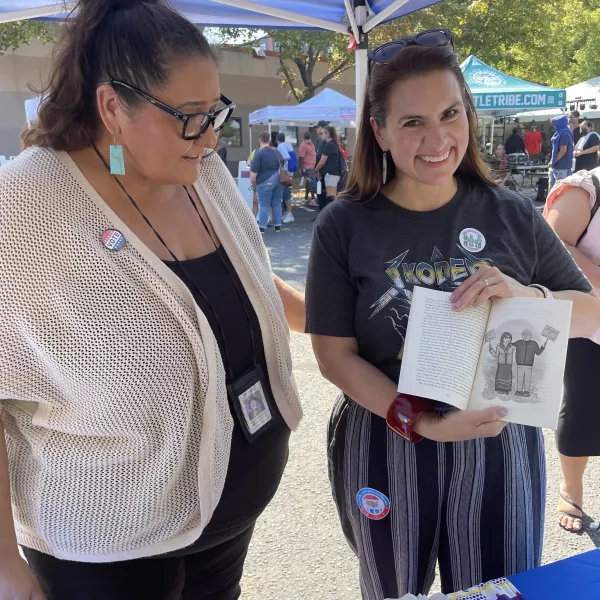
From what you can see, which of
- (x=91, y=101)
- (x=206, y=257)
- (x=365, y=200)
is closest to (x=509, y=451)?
(x=365, y=200)

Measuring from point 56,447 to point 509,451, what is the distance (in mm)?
1073

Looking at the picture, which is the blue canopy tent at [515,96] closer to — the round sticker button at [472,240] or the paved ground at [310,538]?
the paved ground at [310,538]

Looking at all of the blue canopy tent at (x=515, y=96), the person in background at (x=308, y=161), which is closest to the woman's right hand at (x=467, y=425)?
the blue canopy tent at (x=515, y=96)

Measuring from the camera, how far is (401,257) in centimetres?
142

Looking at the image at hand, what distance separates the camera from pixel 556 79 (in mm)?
25719

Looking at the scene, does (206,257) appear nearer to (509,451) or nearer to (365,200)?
(365,200)

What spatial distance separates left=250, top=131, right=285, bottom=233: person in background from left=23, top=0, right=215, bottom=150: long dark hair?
8750 millimetres

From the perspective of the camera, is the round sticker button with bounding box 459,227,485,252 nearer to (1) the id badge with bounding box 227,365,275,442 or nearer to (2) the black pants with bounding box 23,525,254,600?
(1) the id badge with bounding box 227,365,275,442

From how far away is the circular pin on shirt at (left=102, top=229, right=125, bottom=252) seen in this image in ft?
3.77

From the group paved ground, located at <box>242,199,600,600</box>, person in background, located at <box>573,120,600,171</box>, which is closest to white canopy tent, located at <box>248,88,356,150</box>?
person in background, located at <box>573,120,600,171</box>

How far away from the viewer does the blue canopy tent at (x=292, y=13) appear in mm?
2887

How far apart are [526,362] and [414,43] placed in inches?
32.9

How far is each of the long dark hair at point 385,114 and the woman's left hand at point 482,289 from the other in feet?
1.30

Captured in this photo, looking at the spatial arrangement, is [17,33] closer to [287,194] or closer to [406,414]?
[287,194]
